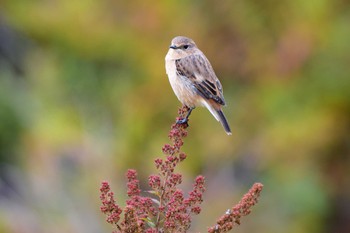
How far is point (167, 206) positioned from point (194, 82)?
6.85 ft

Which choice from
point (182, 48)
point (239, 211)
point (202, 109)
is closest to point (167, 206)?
point (239, 211)

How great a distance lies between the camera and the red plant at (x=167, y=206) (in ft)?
13.3

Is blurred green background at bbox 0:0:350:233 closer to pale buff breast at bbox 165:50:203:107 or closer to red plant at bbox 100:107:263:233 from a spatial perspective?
pale buff breast at bbox 165:50:203:107

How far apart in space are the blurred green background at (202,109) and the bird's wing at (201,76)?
234 inches

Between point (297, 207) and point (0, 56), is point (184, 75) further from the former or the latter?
point (0, 56)

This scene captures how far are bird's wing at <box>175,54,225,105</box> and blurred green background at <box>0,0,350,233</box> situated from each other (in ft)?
19.5

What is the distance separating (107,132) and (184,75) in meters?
7.10

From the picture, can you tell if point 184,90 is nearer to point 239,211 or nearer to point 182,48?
point 182,48

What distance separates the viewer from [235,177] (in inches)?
522

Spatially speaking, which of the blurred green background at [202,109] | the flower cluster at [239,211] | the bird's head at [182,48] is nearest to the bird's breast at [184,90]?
the bird's head at [182,48]

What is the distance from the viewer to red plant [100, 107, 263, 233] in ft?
13.3

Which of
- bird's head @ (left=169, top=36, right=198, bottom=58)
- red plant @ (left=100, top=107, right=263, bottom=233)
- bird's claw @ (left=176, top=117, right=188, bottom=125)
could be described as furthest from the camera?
bird's head @ (left=169, top=36, right=198, bottom=58)

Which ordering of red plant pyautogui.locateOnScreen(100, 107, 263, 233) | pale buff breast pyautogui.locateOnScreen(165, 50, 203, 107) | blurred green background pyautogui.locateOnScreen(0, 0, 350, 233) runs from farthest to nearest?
blurred green background pyautogui.locateOnScreen(0, 0, 350, 233) → pale buff breast pyautogui.locateOnScreen(165, 50, 203, 107) → red plant pyautogui.locateOnScreen(100, 107, 263, 233)

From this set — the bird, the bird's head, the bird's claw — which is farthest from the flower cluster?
the bird's head
